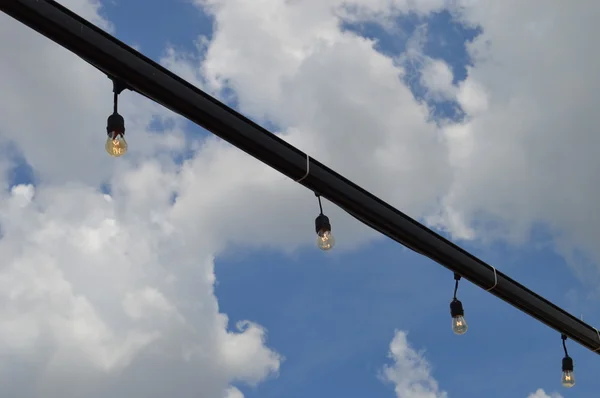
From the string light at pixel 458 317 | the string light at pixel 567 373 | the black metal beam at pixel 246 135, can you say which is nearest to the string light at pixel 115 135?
the black metal beam at pixel 246 135

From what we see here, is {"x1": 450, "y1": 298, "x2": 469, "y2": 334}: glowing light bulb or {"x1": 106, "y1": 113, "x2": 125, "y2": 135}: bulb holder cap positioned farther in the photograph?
{"x1": 450, "y1": 298, "x2": 469, "y2": 334}: glowing light bulb

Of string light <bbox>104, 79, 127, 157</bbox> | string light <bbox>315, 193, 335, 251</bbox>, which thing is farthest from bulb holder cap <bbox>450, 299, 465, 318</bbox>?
string light <bbox>104, 79, 127, 157</bbox>

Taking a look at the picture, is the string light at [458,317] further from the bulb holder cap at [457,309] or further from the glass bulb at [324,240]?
the glass bulb at [324,240]

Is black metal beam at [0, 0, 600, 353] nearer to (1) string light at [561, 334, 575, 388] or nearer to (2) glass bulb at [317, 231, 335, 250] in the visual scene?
(2) glass bulb at [317, 231, 335, 250]

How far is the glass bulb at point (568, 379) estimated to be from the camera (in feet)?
36.7

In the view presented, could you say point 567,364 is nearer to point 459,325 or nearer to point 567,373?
point 567,373

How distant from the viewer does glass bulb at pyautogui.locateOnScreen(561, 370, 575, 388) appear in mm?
11188

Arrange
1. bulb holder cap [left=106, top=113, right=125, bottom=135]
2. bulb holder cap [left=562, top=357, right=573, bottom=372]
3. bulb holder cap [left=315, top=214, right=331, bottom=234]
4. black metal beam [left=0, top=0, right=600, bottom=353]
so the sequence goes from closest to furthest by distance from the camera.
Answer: black metal beam [left=0, top=0, right=600, bottom=353] < bulb holder cap [left=106, top=113, right=125, bottom=135] < bulb holder cap [left=315, top=214, right=331, bottom=234] < bulb holder cap [left=562, top=357, right=573, bottom=372]

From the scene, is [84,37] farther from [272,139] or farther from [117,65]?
[272,139]

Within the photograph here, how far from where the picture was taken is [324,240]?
25.2 ft

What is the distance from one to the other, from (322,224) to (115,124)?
244 cm

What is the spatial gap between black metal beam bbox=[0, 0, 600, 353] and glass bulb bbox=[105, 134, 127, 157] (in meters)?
0.44

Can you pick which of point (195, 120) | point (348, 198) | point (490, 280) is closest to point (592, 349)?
point (490, 280)

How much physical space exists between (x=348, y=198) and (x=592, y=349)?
16.7 ft
